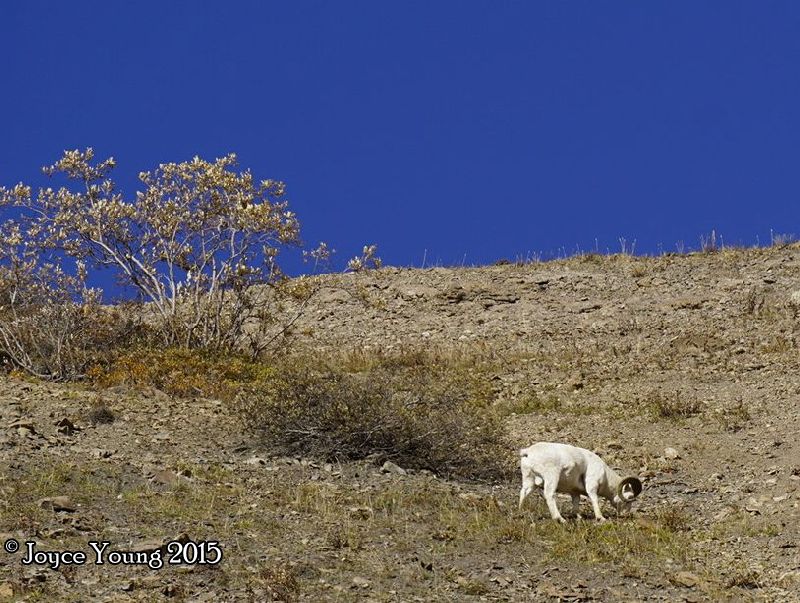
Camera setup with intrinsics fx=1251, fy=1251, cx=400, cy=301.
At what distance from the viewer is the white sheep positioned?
1156 cm

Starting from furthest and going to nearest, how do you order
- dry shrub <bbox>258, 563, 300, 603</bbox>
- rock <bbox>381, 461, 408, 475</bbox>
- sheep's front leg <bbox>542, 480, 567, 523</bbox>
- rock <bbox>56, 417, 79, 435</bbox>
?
rock <bbox>56, 417, 79, 435</bbox> < rock <bbox>381, 461, 408, 475</bbox> < sheep's front leg <bbox>542, 480, 567, 523</bbox> < dry shrub <bbox>258, 563, 300, 603</bbox>

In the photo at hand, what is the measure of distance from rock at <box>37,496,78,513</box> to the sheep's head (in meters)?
5.06

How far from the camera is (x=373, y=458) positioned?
534 inches

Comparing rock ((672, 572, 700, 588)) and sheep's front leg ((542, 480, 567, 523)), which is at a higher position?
sheep's front leg ((542, 480, 567, 523))

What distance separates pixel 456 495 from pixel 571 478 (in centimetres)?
127


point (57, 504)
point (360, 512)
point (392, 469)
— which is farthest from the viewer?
point (392, 469)

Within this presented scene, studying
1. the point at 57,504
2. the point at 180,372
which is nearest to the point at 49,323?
the point at 180,372

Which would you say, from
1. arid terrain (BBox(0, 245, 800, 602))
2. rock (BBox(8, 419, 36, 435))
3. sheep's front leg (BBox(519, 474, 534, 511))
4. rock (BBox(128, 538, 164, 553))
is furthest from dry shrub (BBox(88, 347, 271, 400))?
rock (BBox(128, 538, 164, 553))

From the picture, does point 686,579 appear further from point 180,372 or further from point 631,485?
point 180,372

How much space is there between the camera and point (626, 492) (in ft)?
39.5

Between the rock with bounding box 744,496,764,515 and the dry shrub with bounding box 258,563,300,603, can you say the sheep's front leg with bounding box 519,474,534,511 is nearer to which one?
the rock with bounding box 744,496,764,515

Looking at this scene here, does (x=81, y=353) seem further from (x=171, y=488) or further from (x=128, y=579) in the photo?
(x=128, y=579)

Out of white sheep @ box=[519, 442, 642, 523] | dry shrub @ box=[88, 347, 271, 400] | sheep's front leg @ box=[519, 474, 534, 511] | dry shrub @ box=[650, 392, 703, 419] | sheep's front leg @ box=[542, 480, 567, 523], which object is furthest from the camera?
dry shrub @ box=[88, 347, 271, 400]

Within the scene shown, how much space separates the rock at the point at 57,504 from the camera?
1055 centimetres
